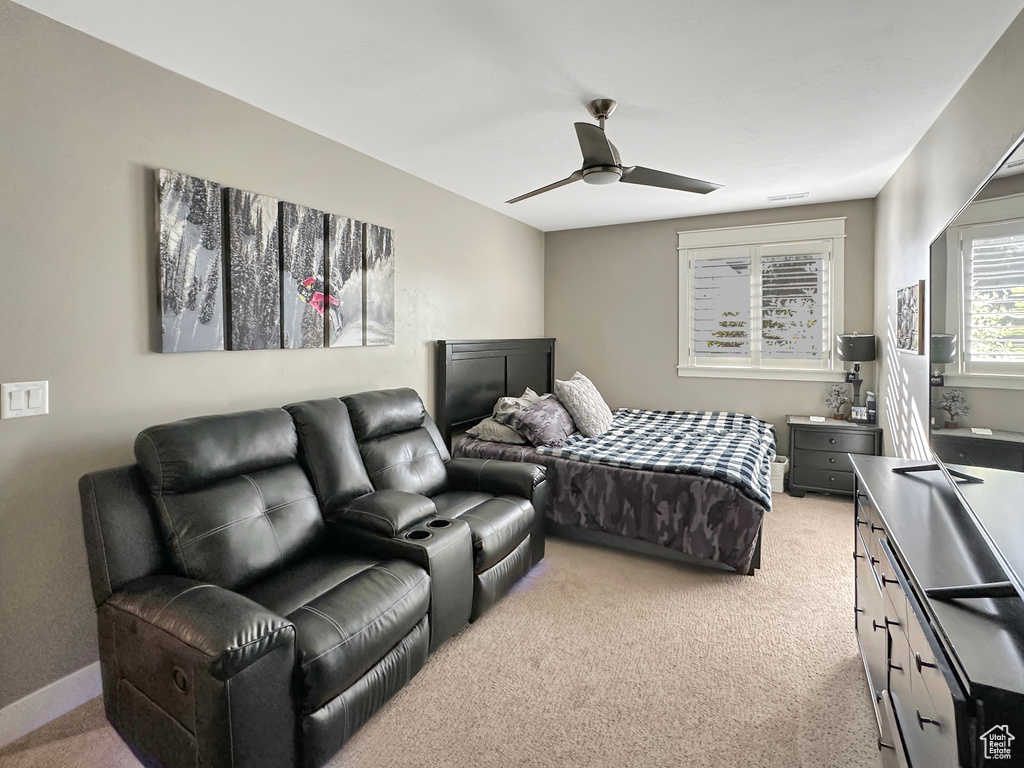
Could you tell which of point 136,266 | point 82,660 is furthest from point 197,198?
point 82,660

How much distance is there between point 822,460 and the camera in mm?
4453

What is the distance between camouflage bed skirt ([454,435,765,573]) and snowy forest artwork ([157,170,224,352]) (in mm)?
2060

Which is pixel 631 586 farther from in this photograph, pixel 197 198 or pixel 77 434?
pixel 197 198

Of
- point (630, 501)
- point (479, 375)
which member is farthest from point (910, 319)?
point (479, 375)

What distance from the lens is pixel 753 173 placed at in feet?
12.4

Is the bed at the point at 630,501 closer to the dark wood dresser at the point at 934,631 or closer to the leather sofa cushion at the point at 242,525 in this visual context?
the dark wood dresser at the point at 934,631

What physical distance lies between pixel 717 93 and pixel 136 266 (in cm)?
272

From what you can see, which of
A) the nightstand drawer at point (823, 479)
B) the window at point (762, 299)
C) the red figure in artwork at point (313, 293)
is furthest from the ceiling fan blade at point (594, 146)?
the nightstand drawer at point (823, 479)

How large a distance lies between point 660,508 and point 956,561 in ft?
6.06

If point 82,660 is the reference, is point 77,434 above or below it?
above

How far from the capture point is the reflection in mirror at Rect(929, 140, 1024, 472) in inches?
50.5

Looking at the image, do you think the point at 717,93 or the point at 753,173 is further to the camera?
the point at 753,173

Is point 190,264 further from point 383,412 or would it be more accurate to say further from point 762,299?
point 762,299

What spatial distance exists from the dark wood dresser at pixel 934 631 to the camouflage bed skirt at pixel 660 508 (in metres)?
0.80
